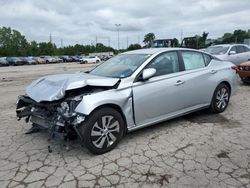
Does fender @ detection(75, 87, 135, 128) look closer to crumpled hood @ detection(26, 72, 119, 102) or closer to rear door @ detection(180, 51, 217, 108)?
crumpled hood @ detection(26, 72, 119, 102)

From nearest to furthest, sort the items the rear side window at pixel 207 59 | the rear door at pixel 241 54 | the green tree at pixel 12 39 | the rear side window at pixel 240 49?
the rear side window at pixel 207 59 → the rear door at pixel 241 54 → the rear side window at pixel 240 49 → the green tree at pixel 12 39

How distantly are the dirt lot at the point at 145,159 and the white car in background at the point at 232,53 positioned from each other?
783 centimetres

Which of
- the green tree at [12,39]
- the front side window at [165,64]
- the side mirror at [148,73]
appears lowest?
the side mirror at [148,73]

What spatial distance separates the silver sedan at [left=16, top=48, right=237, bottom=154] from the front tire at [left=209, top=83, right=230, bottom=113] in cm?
13

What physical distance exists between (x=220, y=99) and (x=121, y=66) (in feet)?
8.21

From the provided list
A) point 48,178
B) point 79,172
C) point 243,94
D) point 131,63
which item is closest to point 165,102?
point 131,63

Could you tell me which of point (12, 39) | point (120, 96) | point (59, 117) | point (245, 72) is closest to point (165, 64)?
point (120, 96)

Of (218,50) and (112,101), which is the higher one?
(218,50)

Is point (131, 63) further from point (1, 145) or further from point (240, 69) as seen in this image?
point (240, 69)

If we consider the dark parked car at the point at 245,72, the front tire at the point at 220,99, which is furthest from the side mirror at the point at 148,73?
the dark parked car at the point at 245,72

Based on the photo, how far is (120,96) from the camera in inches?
152

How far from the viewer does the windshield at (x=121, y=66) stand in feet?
14.1

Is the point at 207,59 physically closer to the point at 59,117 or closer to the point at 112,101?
the point at 112,101

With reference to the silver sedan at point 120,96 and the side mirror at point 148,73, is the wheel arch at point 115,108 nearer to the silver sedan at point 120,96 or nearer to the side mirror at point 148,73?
the silver sedan at point 120,96
